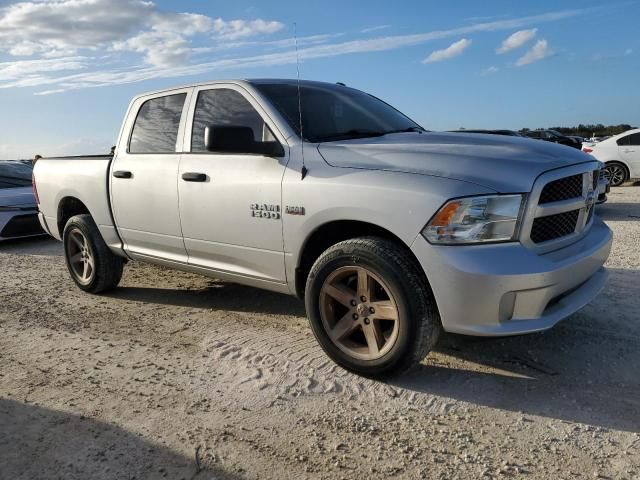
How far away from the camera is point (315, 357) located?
12.1 ft

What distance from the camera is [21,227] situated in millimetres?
8938

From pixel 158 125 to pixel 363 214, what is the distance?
2411mm

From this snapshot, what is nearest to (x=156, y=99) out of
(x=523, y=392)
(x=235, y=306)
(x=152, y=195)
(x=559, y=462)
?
(x=152, y=195)

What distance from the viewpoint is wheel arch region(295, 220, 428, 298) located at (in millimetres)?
3305

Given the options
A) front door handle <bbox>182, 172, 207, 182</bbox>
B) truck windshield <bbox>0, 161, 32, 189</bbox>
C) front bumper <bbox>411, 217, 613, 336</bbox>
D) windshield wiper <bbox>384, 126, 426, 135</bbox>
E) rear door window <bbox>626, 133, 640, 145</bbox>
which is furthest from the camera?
rear door window <bbox>626, 133, 640, 145</bbox>

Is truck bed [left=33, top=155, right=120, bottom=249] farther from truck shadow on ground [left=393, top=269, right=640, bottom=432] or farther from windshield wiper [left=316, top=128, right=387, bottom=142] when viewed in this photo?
truck shadow on ground [left=393, top=269, right=640, bottom=432]

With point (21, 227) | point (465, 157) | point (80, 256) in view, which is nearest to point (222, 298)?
point (80, 256)

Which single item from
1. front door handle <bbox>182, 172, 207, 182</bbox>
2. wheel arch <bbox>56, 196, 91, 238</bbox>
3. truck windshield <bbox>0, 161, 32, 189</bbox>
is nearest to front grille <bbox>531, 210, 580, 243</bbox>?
front door handle <bbox>182, 172, 207, 182</bbox>

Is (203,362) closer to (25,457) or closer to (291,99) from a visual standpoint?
(25,457)

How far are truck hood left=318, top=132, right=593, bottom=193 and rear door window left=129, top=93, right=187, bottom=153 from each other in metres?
1.61

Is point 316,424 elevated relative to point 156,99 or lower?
lower

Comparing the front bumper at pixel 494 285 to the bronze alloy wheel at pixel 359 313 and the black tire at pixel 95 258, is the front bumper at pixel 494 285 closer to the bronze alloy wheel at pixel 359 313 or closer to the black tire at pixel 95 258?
the bronze alloy wheel at pixel 359 313

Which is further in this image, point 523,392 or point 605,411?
point 523,392

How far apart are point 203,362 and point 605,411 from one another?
2.40 metres
